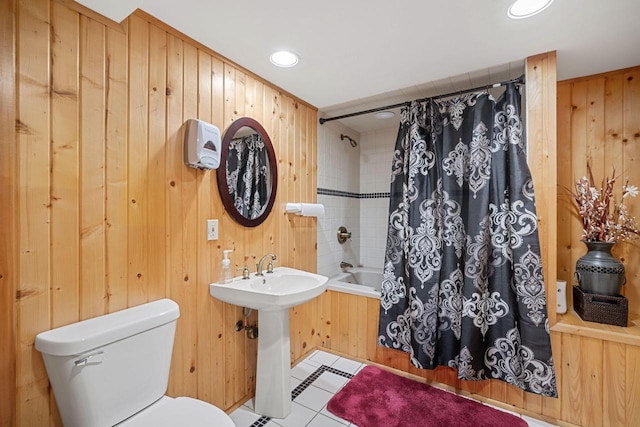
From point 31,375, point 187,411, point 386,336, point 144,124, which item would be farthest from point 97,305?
point 386,336

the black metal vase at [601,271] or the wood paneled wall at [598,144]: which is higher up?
the wood paneled wall at [598,144]

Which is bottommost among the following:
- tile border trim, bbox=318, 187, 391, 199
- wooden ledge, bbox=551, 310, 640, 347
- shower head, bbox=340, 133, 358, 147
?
wooden ledge, bbox=551, 310, 640, 347

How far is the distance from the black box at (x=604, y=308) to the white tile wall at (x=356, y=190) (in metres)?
1.77

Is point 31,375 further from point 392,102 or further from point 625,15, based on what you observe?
point 625,15

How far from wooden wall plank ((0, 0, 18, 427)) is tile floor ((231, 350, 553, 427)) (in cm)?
115

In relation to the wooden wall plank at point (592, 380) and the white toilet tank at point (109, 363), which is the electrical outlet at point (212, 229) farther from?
the wooden wall plank at point (592, 380)

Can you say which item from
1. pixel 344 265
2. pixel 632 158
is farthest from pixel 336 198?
pixel 632 158

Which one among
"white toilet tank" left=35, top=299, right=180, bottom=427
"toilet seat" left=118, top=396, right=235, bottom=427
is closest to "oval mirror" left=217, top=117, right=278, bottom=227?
"white toilet tank" left=35, top=299, right=180, bottom=427

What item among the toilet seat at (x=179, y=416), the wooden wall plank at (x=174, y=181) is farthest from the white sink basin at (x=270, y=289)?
the toilet seat at (x=179, y=416)

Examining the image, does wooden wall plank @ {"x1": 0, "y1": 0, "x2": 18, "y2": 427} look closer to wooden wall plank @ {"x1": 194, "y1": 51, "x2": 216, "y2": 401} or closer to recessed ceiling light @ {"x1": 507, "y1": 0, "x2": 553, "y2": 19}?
wooden wall plank @ {"x1": 194, "y1": 51, "x2": 216, "y2": 401}

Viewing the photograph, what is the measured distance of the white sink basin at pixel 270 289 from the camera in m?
1.49

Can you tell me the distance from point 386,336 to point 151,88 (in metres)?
2.25

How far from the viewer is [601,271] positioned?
67.8 inches

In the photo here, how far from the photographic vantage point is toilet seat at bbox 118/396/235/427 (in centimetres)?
109
